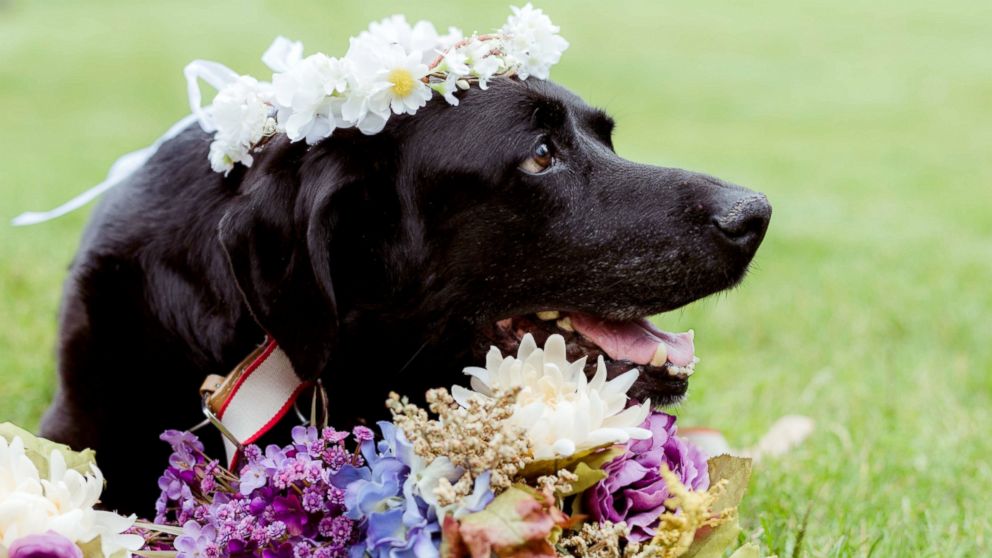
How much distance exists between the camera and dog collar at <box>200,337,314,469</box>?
2346 millimetres

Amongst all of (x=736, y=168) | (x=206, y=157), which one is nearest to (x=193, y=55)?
(x=736, y=168)

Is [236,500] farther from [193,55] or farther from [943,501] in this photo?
[193,55]

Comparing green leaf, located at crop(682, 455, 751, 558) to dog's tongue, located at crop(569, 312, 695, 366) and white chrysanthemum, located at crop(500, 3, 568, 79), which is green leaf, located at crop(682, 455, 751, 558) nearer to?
dog's tongue, located at crop(569, 312, 695, 366)

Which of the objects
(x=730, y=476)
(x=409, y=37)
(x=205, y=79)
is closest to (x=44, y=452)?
(x=205, y=79)

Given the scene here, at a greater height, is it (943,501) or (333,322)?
(333,322)

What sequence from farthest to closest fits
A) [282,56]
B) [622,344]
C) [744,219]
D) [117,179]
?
[117,179], [282,56], [622,344], [744,219]

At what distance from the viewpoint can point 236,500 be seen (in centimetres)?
198

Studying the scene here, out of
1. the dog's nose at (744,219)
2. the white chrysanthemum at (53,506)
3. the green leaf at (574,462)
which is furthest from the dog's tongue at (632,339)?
the white chrysanthemum at (53,506)

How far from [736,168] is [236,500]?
421 inches

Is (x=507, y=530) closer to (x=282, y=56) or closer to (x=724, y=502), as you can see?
(x=724, y=502)

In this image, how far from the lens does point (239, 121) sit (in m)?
2.51

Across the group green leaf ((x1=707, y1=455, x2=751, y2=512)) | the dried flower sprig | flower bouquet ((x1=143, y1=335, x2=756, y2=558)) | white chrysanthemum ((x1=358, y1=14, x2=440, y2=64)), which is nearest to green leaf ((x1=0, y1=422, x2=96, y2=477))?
flower bouquet ((x1=143, y1=335, x2=756, y2=558))

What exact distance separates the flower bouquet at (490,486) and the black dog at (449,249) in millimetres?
363

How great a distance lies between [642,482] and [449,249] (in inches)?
29.7
